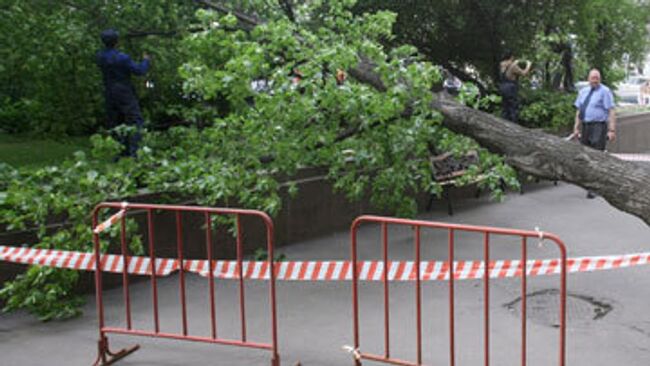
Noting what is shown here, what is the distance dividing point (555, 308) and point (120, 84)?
5429 millimetres

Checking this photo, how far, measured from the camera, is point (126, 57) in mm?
8625

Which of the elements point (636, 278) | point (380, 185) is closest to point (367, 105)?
point (380, 185)

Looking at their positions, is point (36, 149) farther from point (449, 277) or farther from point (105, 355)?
point (449, 277)

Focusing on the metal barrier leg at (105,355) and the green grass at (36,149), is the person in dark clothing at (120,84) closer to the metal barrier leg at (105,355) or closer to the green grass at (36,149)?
the green grass at (36,149)

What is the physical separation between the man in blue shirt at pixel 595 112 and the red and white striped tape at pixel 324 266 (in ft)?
20.6

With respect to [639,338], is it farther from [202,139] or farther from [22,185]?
[22,185]

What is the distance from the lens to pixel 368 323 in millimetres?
5996

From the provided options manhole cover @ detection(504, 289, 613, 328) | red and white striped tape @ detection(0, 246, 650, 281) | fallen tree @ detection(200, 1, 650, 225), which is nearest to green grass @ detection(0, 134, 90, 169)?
red and white striped tape @ detection(0, 246, 650, 281)

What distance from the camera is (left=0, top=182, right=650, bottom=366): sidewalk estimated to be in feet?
17.5

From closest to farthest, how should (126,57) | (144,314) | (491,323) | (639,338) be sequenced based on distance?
(639,338), (491,323), (144,314), (126,57)

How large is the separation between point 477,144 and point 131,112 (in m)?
4.03

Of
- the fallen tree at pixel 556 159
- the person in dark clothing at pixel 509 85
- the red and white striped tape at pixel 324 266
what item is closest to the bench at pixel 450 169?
the fallen tree at pixel 556 159

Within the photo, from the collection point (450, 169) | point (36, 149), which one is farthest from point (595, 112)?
point (36, 149)

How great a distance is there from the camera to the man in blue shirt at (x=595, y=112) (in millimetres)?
11320
